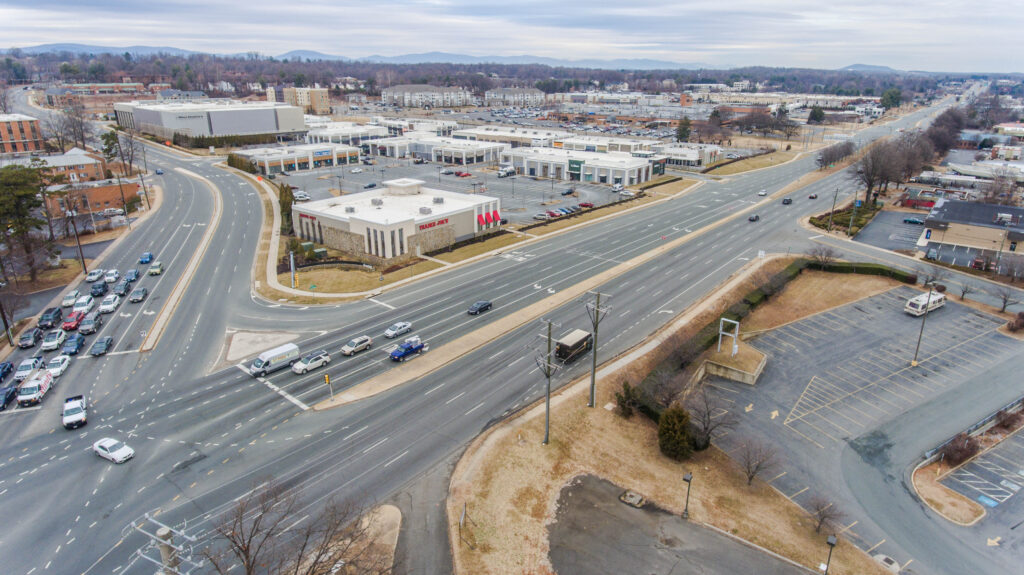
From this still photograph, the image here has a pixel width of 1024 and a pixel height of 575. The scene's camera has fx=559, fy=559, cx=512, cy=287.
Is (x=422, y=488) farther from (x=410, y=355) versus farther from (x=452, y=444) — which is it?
(x=410, y=355)

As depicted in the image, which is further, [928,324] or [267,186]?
[267,186]

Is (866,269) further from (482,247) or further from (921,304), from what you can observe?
(482,247)

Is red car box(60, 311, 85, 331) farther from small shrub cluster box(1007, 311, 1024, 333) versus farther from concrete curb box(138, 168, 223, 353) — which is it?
small shrub cluster box(1007, 311, 1024, 333)

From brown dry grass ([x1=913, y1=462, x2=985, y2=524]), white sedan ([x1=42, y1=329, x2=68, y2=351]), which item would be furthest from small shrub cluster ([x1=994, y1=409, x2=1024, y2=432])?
white sedan ([x1=42, y1=329, x2=68, y2=351])

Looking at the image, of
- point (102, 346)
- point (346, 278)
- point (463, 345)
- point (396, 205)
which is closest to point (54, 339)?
point (102, 346)

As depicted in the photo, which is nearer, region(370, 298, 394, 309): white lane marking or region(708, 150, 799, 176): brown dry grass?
region(370, 298, 394, 309): white lane marking

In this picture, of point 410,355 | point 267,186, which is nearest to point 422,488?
point 410,355

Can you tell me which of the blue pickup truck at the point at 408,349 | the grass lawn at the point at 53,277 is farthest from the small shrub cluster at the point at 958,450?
the grass lawn at the point at 53,277
